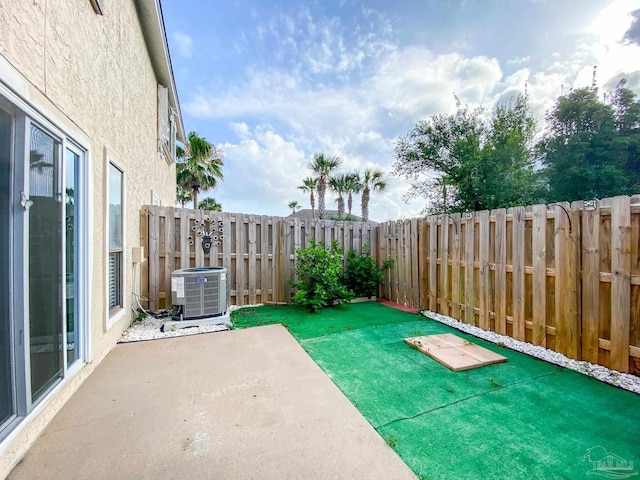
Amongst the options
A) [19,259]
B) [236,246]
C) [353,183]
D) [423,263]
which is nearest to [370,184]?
[353,183]

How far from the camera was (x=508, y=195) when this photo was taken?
12086 mm

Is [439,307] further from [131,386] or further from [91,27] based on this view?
[91,27]

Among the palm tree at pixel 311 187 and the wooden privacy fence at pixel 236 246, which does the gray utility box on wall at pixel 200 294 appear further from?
the palm tree at pixel 311 187

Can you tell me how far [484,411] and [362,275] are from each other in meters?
3.71

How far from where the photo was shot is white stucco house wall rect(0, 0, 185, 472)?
62.0 inches

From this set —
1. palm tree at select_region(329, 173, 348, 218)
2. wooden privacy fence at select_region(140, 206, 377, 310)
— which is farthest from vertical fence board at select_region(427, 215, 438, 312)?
palm tree at select_region(329, 173, 348, 218)

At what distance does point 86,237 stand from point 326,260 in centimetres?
354

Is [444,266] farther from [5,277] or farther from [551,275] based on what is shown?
[5,277]

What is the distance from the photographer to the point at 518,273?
340 centimetres

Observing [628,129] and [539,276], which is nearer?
[539,276]

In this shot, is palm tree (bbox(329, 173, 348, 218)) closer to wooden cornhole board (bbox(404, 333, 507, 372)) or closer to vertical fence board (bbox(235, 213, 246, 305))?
vertical fence board (bbox(235, 213, 246, 305))

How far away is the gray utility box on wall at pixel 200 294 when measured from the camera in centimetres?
407

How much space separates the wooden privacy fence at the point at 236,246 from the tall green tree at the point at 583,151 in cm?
1599

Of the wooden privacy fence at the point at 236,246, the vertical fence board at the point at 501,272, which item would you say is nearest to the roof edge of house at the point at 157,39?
the wooden privacy fence at the point at 236,246
